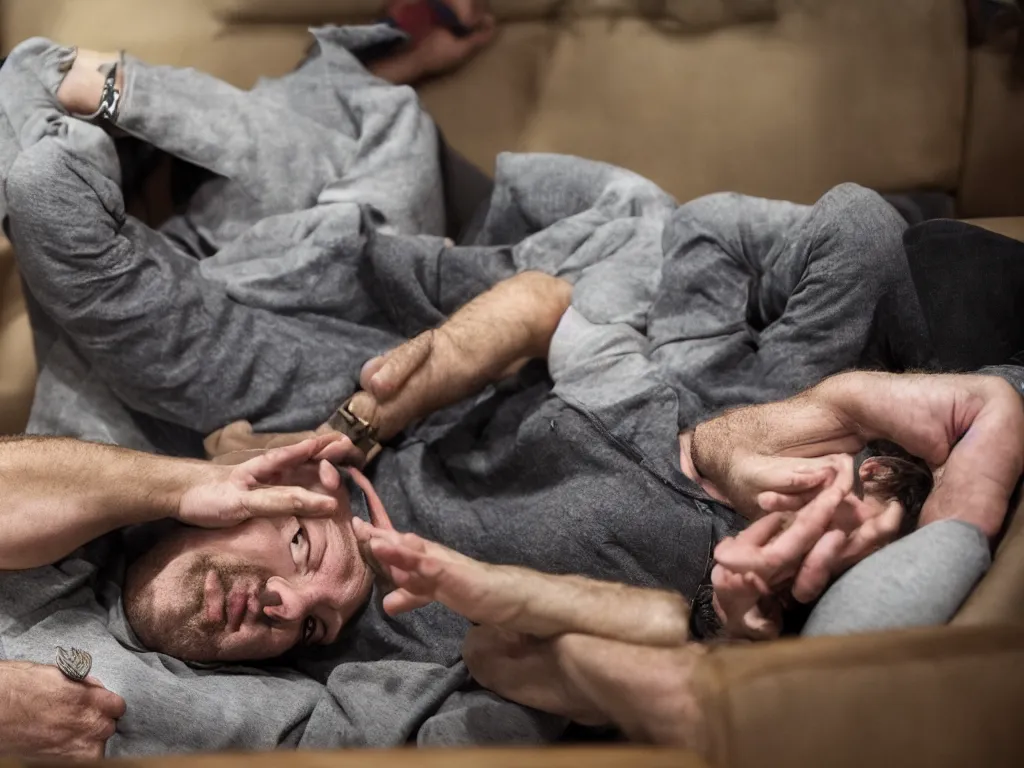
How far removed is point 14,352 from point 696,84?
1.18 metres

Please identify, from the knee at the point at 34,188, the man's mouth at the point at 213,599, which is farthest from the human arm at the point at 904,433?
the knee at the point at 34,188

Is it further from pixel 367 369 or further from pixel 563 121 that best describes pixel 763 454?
pixel 563 121

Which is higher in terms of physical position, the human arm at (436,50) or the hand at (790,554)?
the human arm at (436,50)

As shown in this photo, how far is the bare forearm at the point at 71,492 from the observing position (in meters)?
1.09

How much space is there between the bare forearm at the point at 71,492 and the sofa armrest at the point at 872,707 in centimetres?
76

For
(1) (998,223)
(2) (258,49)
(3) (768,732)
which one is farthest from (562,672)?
(2) (258,49)

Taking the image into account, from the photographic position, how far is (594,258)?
1399mm

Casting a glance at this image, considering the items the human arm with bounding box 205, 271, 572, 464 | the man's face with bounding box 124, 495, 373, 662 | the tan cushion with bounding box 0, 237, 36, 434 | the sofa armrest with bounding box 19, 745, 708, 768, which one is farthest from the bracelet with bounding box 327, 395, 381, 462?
the sofa armrest with bounding box 19, 745, 708, 768

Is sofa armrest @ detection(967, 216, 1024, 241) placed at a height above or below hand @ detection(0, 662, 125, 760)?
above

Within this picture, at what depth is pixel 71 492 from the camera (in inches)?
43.8

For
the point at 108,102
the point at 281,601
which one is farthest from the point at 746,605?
the point at 108,102

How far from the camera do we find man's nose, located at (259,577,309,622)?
44.3 inches

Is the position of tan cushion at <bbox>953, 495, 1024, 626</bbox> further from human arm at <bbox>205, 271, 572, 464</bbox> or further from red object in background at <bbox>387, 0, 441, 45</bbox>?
red object in background at <bbox>387, 0, 441, 45</bbox>

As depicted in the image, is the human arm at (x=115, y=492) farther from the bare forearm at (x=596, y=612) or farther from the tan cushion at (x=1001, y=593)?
the tan cushion at (x=1001, y=593)
